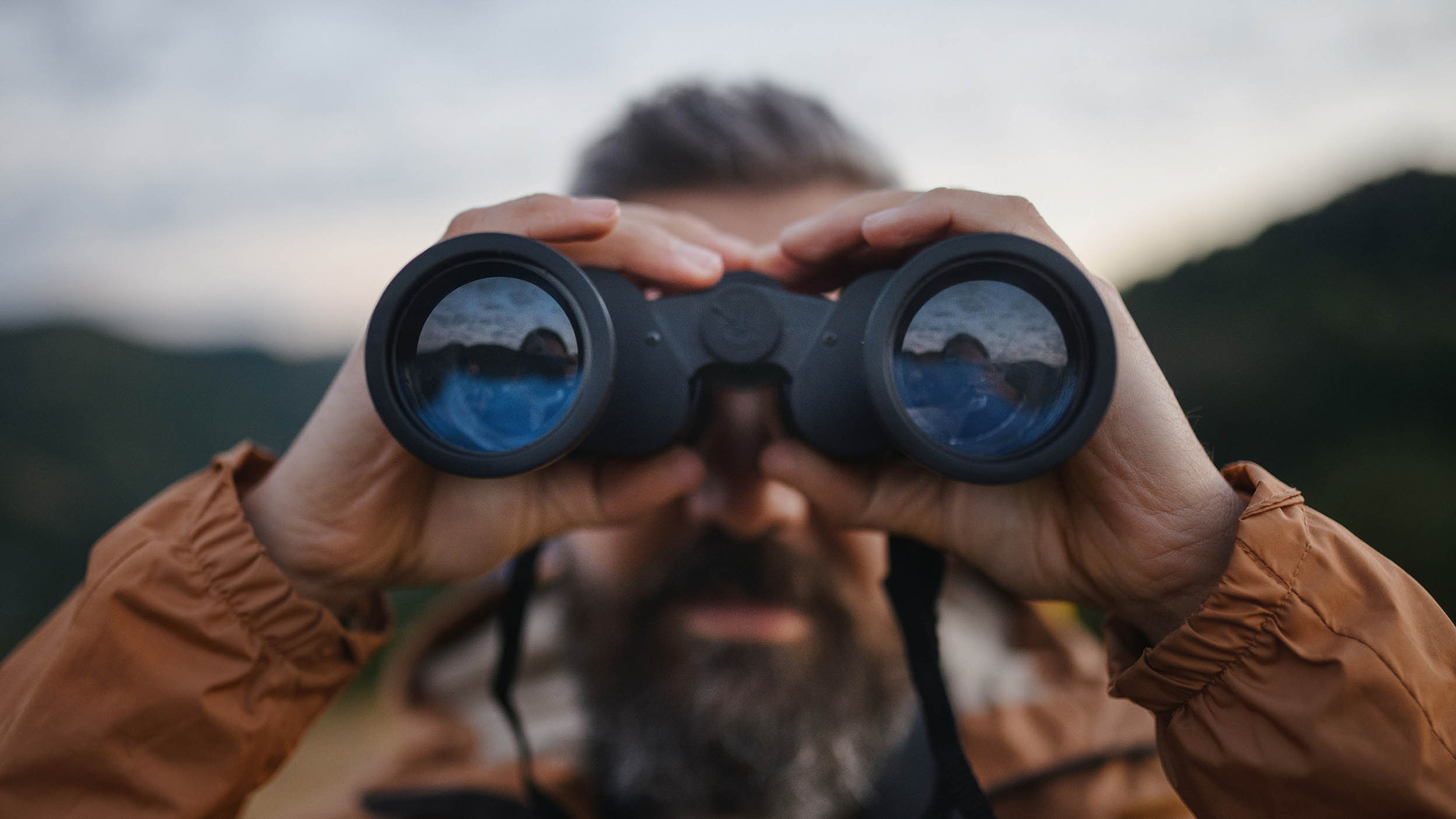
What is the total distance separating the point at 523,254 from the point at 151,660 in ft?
2.20

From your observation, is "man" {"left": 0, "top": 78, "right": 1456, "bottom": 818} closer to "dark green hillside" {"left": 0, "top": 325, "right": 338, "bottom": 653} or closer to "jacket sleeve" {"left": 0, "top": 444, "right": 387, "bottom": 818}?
"jacket sleeve" {"left": 0, "top": 444, "right": 387, "bottom": 818}

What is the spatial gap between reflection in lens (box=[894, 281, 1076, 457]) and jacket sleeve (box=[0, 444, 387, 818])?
2.67ft

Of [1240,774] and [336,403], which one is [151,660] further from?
[1240,774]

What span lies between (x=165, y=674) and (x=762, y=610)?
909mm

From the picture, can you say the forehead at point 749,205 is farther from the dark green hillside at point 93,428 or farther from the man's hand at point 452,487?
the dark green hillside at point 93,428

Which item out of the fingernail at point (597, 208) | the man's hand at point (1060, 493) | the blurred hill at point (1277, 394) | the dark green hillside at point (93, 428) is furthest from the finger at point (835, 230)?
the dark green hillside at point (93, 428)

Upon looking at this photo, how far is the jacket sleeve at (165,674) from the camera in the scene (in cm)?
88

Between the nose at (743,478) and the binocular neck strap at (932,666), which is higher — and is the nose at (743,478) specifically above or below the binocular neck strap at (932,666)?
above

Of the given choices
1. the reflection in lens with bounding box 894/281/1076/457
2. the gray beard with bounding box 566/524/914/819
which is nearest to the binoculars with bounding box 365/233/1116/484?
the reflection in lens with bounding box 894/281/1076/457

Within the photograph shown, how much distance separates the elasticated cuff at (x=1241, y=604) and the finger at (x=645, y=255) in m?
0.70

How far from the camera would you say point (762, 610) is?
1434 mm

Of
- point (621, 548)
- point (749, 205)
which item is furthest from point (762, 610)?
point (749, 205)

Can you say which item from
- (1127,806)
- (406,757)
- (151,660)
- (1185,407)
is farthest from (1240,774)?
(406,757)

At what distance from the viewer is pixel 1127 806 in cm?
144
